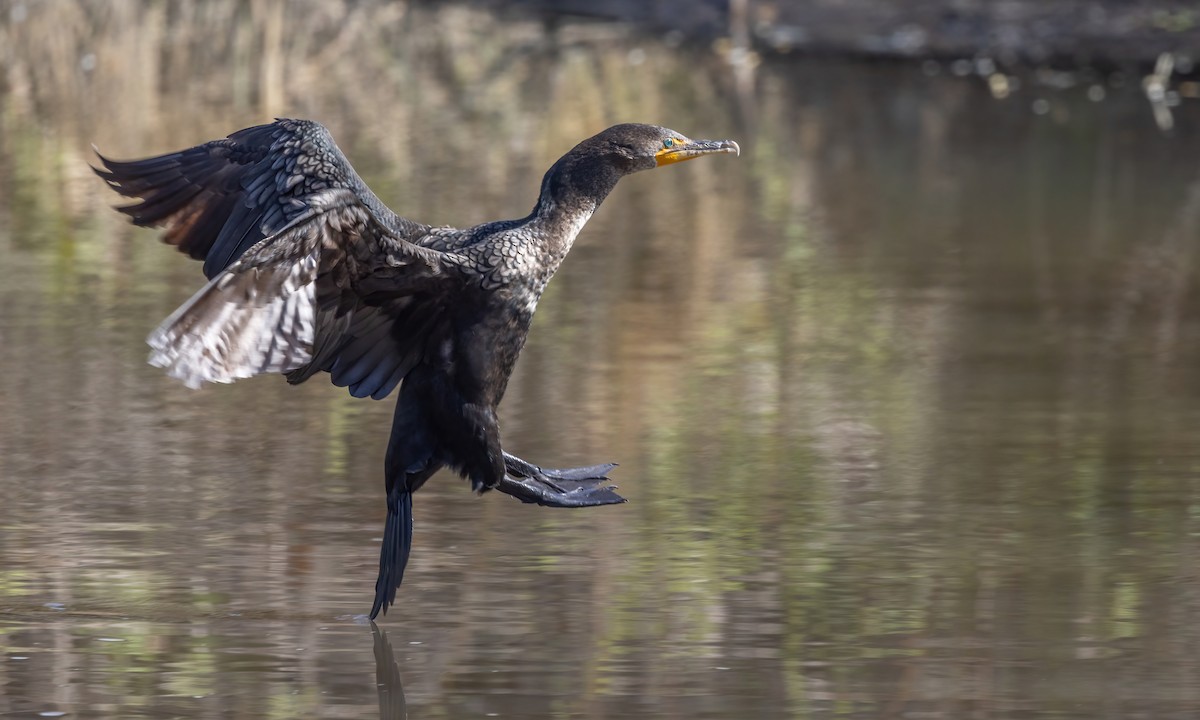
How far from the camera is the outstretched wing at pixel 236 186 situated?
5.94m

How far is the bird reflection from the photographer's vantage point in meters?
5.30

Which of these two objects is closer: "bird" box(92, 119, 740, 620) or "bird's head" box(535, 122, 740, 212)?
"bird" box(92, 119, 740, 620)

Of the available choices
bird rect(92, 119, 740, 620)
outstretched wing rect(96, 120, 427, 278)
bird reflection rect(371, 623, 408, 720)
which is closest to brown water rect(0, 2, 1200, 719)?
bird reflection rect(371, 623, 408, 720)

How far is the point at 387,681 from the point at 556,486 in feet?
3.58

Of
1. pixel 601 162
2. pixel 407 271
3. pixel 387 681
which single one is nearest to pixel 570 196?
pixel 601 162

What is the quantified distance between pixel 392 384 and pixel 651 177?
8139 millimetres

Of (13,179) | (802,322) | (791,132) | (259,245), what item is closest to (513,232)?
(259,245)

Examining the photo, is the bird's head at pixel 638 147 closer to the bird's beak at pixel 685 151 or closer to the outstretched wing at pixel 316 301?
the bird's beak at pixel 685 151

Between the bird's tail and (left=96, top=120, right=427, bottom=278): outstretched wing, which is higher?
(left=96, top=120, right=427, bottom=278): outstretched wing

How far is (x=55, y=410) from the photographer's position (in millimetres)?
8102

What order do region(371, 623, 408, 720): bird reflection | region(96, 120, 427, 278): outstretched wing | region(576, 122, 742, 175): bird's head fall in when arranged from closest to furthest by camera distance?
1. region(371, 623, 408, 720): bird reflection
2. region(96, 120, 427, 278): outstretched wing
3. region(576, 122, 742, 175): bird's head

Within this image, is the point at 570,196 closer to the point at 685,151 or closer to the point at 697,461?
the point at 685,151

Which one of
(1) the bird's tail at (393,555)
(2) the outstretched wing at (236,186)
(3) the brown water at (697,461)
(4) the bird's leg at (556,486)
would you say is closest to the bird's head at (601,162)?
(2) the outstretched wing at (236,186)

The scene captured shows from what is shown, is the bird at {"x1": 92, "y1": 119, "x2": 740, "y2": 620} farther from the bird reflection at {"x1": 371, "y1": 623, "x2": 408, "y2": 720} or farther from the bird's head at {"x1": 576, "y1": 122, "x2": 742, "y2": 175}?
the bird reflection at {"x1": 371, "y1": 623, "x2": 408, "y2": 720}
